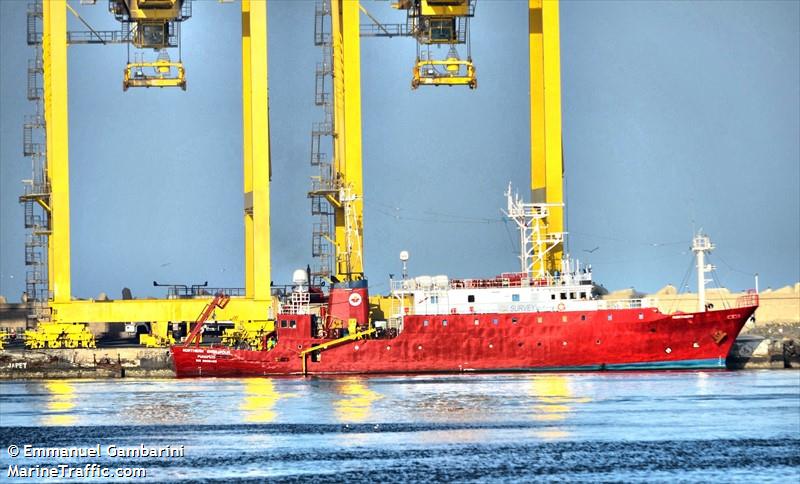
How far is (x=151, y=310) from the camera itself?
61.0 m

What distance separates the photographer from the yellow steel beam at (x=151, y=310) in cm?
6084

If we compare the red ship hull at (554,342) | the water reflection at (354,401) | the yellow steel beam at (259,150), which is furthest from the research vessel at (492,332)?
the water reflection at (354,401)

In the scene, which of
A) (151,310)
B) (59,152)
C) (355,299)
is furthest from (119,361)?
(355,299)

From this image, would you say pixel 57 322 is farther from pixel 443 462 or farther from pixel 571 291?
Answer: pixel 443 462

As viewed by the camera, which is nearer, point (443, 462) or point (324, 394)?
point (443, 462)

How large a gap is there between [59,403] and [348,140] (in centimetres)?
1683

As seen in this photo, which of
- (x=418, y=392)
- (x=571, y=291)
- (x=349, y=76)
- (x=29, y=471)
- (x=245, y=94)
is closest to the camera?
(x=29, y=471)

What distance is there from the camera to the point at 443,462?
36.2 metres

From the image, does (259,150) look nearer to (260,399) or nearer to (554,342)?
(554,342)

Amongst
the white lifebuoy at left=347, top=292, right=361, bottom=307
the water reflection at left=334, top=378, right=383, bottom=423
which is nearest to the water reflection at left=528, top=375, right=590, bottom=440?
the water reflection at left=334, top=378, right=383, bottom=423

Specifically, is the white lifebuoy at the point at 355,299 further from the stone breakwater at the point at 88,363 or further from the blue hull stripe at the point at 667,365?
the blue hull stripe at the point at 667,365

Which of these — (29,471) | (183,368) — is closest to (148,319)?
(183,368)

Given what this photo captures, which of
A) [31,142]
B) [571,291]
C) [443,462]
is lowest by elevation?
[443,462]

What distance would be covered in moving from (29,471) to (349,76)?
29.2m
